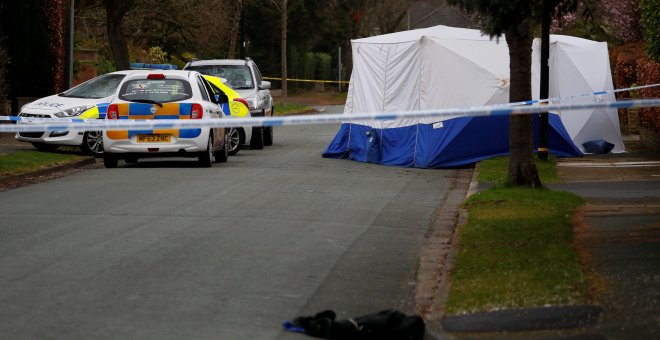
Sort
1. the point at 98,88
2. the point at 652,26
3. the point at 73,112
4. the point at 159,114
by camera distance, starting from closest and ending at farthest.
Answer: the point at 652,26 < the point at 159,114 < the point at 73,112 < the point at 98,88

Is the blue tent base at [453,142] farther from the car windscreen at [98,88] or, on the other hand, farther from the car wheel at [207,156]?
the car windscreen at [98,88]

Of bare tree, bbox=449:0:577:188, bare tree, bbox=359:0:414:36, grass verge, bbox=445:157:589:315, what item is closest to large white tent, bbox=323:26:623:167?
bare tree, bbox=449:0:577:188

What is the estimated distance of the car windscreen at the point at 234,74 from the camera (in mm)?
27344

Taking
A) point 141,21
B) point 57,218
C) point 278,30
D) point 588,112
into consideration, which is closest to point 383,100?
point 588,112

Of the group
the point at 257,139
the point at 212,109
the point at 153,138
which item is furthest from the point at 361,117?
the point at 257,139

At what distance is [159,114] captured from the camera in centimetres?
1928

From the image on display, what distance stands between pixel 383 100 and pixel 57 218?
10.4 meters

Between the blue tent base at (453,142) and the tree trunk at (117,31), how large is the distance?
15724mm

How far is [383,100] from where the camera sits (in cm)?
2256

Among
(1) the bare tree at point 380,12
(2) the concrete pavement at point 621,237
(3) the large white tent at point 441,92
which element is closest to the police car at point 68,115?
(3) the large white tent at point 441,92

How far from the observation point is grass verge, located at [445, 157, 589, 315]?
27.6 ft

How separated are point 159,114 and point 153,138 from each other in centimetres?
46

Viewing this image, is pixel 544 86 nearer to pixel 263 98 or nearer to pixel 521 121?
pixel 521 121

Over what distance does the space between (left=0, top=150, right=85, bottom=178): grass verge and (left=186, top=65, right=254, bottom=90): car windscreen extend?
6.24m
